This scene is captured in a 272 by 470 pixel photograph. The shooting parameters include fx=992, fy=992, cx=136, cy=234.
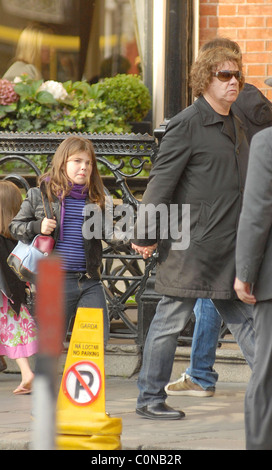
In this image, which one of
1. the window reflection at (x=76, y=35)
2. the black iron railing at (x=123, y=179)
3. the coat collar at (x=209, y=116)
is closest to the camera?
the coat collar at (x=209, y=116)

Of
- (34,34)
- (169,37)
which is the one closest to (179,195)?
(169,37)

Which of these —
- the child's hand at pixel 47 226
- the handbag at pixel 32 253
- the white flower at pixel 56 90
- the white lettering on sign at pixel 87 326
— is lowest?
the white lettering on sign at pixel 87 326

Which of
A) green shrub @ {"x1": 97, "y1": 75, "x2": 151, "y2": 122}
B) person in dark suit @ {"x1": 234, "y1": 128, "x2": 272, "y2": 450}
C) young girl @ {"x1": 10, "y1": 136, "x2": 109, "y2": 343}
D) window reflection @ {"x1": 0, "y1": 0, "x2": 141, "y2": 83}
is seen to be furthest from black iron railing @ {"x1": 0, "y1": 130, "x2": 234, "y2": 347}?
window reflection @ {"x1": 0, "y1": 0, "x2": 141, "y2": 83}

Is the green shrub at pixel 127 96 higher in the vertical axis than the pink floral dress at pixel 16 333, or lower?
higher

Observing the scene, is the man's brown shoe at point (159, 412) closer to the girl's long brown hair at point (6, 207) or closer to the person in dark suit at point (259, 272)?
the person in dark suit at point (259, 272)

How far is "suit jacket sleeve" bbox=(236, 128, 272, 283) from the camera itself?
4.43 metres

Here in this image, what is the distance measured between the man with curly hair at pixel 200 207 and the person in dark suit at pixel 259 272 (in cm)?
95

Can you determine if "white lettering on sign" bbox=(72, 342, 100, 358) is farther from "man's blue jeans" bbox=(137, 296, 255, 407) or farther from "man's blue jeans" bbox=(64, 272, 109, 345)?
"man's blue jeans" bbox=(64, 272, 109, 345)

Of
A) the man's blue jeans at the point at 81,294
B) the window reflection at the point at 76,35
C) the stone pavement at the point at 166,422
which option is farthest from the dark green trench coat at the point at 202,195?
the window reflection at the point at 76,35

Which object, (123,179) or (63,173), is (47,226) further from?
(123,179)

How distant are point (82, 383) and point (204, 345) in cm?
142

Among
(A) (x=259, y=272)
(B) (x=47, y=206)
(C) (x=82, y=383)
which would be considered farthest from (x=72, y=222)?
(A) (x=259, y=272)

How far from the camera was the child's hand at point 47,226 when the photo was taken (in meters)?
5.88

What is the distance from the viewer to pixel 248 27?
8531 mm
